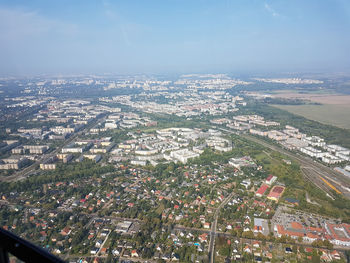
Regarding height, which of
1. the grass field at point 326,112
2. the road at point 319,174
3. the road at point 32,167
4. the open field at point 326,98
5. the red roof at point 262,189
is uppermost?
the open field at point 326,98

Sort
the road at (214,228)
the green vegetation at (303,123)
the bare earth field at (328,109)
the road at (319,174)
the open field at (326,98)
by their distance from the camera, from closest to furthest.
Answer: the road at (214,228), the road at (319,174), the green vegetation at (303,123), the bare earth field at (328,109), the open field at (326,98)

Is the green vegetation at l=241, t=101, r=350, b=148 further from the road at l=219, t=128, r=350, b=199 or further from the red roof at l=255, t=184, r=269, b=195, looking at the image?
the red roof at l=255, t=184, r=269, b=195

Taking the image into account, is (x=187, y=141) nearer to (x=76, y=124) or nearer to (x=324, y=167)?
(x=324, y=167)

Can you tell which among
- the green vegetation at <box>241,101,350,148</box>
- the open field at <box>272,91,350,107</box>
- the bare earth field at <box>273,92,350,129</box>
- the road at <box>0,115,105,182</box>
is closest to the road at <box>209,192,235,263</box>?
the road at <box>0,115,105,182</box>

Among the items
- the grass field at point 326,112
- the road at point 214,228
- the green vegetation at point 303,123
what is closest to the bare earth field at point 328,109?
the grass field at point 326,112

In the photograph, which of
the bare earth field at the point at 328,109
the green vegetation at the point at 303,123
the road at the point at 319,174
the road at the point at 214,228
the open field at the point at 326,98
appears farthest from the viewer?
the open field at the point at 326,98

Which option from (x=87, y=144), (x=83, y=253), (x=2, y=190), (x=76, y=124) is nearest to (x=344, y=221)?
(x=83, y=253)

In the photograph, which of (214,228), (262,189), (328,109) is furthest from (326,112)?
(214,228)

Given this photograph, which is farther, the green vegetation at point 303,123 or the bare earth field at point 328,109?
the bare earth field at point 328,109

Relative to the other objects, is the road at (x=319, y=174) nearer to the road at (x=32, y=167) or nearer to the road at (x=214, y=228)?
the road at (x=214, y=228)
